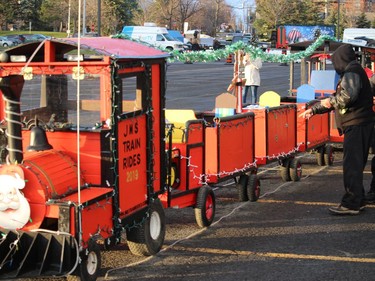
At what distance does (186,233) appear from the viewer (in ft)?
26.1

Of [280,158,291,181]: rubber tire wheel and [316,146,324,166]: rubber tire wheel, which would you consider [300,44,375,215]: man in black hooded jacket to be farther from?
[316,146,324,166]: rubber tire wheel

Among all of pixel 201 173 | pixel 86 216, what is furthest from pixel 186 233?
pixel 86 216

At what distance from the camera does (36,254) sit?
18.6 ft

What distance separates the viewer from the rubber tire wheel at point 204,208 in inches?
319

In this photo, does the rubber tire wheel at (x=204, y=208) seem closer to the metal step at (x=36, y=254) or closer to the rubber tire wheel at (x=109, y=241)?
the rubber tire wheel at (x=109, y=241)

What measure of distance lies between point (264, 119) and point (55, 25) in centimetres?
7563

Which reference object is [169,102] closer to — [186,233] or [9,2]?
[186,233]

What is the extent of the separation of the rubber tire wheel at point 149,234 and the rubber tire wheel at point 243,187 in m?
2.57

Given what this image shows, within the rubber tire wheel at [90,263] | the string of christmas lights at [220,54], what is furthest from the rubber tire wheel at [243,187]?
the rubber tire wheel at [90,263]

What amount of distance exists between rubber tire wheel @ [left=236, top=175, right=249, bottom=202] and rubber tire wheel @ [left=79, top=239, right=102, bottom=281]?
3.95 metres

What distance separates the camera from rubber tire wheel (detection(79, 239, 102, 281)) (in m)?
5.65

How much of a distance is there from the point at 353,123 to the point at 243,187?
5.62ft

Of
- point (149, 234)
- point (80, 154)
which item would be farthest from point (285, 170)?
point (80, 154)

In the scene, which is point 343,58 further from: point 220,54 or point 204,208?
point 204,208
